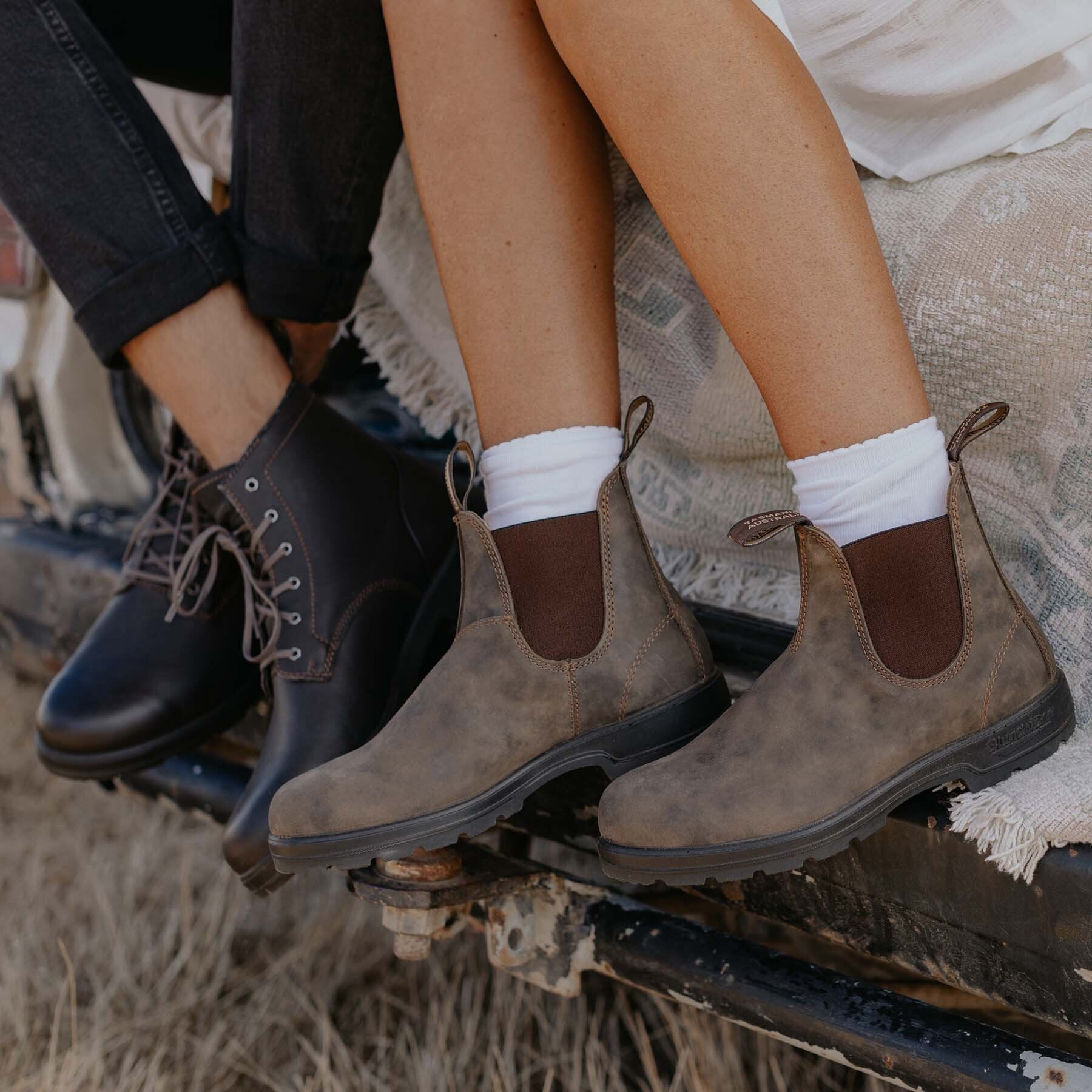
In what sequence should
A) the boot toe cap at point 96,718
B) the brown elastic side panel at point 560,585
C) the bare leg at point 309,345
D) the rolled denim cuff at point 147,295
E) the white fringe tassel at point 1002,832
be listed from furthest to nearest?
the bare leg at point 309,345, the boot toe cap at point 96,718, the rolled denim cuff at point 147,295, the brown elastic side panel at point 560,585, the white fringe tassel at point 1002,832

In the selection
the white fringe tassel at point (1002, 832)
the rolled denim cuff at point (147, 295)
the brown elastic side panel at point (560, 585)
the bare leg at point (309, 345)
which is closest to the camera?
the white fringe tassel at point (1002, 832)

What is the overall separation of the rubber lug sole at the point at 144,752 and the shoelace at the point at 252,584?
0.08 meters

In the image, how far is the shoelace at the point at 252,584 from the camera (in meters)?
0.83

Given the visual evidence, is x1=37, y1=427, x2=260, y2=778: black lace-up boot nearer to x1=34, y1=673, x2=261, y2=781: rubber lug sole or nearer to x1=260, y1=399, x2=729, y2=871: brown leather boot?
x1=34, y1=673, x2=261, y2=781: rubber lug sole

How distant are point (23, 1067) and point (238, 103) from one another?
875 mm

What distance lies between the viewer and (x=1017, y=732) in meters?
0.65

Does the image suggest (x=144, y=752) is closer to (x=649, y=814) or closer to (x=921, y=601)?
(x=649, y=814)

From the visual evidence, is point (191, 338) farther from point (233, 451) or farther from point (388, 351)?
point (388, 351)

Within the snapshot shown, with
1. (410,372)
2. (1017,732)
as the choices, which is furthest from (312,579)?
(1017,732)

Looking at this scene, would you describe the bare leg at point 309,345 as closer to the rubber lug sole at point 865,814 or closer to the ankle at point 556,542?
the ankle at point 556,542

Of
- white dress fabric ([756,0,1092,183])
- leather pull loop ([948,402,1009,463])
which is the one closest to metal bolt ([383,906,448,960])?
leather pull loop ([948,402,1009,463])

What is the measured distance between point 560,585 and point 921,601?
0.73ft

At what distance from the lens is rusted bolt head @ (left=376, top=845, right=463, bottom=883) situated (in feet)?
2.39

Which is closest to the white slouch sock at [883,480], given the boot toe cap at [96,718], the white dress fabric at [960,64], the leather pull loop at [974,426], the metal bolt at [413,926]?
the leather pull loop at [974,426]
